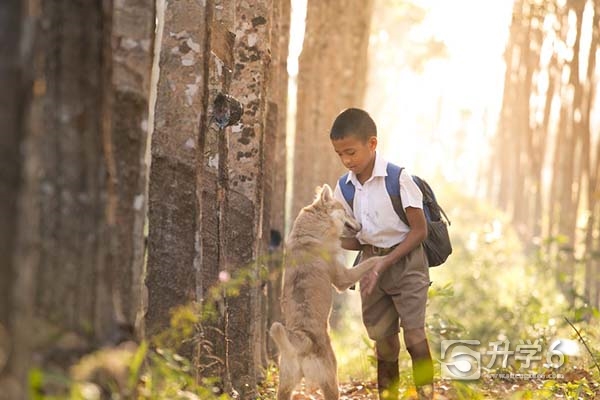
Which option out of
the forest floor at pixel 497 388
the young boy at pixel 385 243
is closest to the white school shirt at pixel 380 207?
the young boy at pixel 385 243

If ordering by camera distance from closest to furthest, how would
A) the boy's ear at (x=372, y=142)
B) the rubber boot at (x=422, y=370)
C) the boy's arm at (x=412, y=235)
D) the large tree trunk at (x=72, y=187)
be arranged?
the large tree trunk at (x=72, y=187) → the rubber boot at (x=422, y=370) → the boy's arm at (x=412, y=235) → the boy's ear at (x=372, y=142)

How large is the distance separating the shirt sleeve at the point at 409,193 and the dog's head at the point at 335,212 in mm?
466

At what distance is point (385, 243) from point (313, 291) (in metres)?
0.68

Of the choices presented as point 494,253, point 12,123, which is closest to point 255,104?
point 12,123

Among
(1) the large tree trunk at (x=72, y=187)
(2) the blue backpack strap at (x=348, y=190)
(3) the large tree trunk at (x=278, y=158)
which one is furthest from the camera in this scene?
(3) the large tree trunk at (x=278, y=158)

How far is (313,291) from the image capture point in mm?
7156

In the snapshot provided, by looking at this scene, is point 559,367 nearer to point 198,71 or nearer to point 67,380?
point 198,71

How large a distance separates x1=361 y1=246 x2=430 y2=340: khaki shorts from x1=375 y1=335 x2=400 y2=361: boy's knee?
62 mm

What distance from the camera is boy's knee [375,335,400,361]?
7.66 m

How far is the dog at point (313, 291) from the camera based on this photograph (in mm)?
6859

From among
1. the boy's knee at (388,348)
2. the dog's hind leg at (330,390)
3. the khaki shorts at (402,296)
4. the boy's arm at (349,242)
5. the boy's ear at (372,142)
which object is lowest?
the dog's hind leg at (330,390)

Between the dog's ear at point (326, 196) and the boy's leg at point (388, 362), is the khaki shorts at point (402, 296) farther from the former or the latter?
the dog's ear at point (326, 196)

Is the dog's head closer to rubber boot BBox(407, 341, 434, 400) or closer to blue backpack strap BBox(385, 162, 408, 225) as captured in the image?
blue backpack strap BBox(385, 162, 408, 225)

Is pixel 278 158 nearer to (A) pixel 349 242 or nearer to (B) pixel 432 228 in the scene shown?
(A) pixel 349 242
